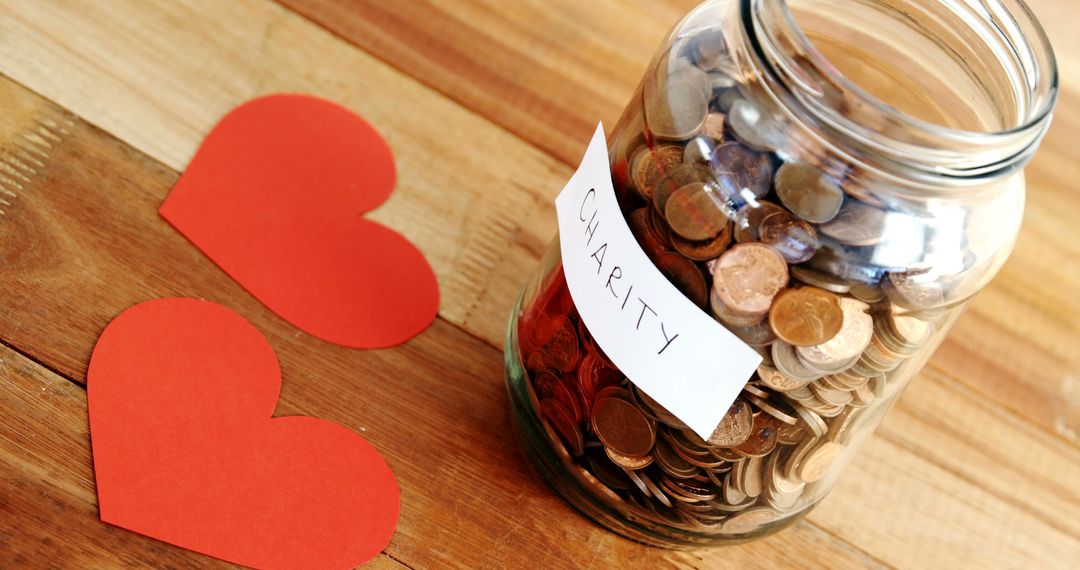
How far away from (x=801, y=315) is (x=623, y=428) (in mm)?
124

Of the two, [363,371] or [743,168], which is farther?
[363,371]

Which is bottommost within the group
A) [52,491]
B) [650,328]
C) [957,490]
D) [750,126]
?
[52,491]

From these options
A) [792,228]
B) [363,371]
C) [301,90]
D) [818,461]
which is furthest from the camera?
[301,90]

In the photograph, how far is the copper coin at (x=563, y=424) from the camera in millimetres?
574

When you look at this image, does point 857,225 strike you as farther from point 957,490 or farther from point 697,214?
point 957,490

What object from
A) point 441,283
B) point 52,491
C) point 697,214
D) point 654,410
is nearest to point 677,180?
point 697,214

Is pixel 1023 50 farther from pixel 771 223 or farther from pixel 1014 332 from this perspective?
pixel 1014 332

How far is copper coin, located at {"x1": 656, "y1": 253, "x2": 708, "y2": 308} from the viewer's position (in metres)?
0.48

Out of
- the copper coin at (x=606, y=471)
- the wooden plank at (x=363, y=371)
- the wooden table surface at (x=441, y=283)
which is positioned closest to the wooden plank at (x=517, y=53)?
the wooden table surface at (x=441, y=283)

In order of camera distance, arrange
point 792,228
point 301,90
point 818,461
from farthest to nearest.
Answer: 1. point 301,90
2. point 818,461
3. point 792,228

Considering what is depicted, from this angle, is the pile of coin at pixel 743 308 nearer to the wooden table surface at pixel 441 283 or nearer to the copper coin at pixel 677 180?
the copper coin at pixel 677 180

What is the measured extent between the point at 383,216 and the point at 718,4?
31cm

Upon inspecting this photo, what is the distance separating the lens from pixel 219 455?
1.96ft

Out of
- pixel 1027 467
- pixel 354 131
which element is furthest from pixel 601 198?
pixel 1027 467
